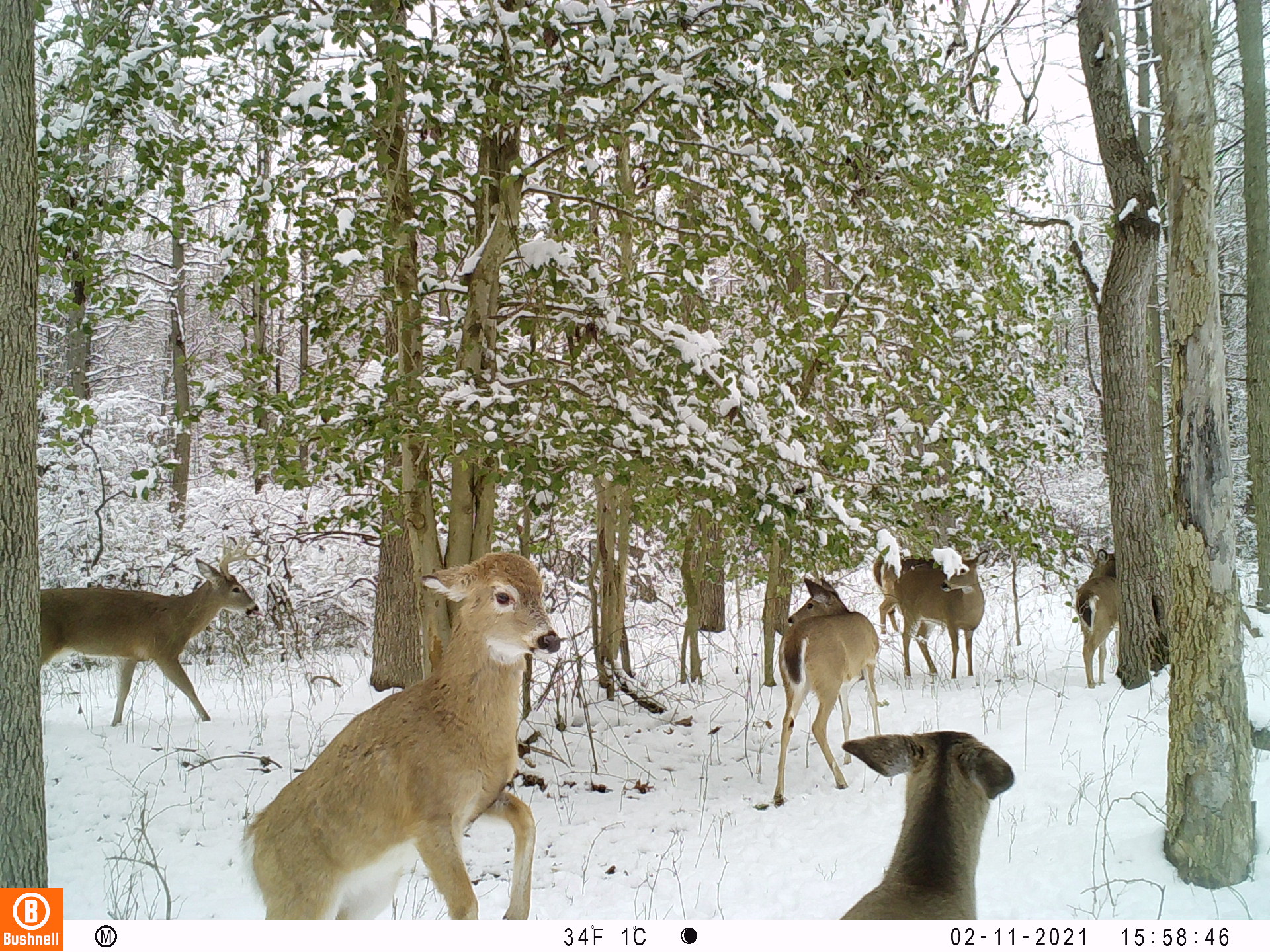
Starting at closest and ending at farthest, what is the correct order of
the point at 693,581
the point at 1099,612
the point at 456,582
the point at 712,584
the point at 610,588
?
the point at 456,582, the point at 1099,612, the point at 610,588, the point at 693,581, the point at 712,584

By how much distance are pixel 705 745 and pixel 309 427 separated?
3.20 meters

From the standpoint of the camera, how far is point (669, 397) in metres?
4.19

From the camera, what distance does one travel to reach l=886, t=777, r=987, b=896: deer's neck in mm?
2174

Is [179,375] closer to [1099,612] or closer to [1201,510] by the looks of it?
[1099,612]

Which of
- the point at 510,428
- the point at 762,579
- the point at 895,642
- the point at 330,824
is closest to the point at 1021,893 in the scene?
the point at 330,824

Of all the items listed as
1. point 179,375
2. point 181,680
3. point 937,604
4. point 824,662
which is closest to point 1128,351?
point 937,604

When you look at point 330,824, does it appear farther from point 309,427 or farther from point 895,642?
point 895,642

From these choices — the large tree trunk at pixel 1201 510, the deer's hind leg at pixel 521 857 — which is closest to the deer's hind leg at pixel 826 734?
the large tree trunk at pixel 1201 510

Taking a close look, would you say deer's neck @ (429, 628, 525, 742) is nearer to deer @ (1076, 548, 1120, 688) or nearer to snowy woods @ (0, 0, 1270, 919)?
snowy woods @ (0, 0, 1270, 919)

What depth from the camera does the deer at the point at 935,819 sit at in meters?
2.14

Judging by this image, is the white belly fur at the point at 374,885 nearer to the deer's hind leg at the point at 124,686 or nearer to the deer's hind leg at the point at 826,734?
the deer's hind leg at the point at 826,734

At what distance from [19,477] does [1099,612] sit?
21.6 ft

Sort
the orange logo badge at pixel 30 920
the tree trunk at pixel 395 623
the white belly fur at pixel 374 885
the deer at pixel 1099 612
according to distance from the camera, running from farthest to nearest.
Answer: the tree trunk at pixel 395 623 < the deer at pixel 1099 612 < the white belly fur at pixel 374 885 < the orange logo badge at pixel 30 920

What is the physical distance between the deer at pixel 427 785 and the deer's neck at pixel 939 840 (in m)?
1.10
